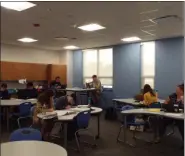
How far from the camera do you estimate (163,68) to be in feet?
26.5

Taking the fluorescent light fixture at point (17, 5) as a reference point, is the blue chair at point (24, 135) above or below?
below

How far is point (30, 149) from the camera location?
2260mm

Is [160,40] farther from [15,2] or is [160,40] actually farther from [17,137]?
[17,137]

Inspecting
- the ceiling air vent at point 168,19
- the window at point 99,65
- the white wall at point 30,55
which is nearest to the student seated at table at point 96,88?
the window at point 99,65

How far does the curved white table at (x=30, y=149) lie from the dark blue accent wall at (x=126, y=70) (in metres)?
6.87

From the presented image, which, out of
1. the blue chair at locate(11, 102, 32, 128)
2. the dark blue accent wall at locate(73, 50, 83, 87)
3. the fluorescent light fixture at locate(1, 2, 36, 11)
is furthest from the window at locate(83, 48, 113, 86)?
the fluorescent light fixture at locate(1, 2, 36, 11)

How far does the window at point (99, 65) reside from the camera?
33.2 feet

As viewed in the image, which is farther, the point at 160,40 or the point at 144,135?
the point at 160,40

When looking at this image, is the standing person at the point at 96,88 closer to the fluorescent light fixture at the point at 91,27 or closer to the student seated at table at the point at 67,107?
the fluorescent light fixture at the point at 91,27

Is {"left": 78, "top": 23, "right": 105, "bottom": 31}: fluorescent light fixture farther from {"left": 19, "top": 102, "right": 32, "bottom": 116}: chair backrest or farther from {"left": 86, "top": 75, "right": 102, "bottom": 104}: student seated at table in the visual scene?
{"left": 86, "top": 75, "right": 102, "bottom": 104}: student seated at table

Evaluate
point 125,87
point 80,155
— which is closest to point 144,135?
point 80,155

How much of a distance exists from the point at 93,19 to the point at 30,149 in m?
3.82

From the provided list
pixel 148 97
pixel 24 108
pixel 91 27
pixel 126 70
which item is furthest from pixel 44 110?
pixel 126 70

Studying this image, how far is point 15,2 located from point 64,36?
342 cm
